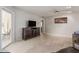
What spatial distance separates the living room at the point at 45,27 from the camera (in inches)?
77.1

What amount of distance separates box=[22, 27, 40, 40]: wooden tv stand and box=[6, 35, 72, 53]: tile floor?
0.29 feet

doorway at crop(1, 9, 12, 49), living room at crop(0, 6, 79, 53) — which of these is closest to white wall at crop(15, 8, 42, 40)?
living room at crop(0, 6, 79, 53)

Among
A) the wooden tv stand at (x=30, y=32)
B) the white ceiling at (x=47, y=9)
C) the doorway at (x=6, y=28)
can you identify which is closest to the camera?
the doorway at (x=6, y=28)

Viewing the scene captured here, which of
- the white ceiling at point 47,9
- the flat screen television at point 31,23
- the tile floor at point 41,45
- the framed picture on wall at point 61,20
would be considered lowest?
the tile floor at point 41,45

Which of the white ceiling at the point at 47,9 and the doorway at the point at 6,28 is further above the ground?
the white ceiling at the point at 47,9

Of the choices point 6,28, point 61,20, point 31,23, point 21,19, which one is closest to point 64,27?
point 61,20

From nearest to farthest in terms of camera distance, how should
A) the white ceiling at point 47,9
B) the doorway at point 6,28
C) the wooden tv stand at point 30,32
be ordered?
the doorway at point 6,28, the white ceiling at point 47,9, the wooden tv stand at point 30,32

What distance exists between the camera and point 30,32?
219cm

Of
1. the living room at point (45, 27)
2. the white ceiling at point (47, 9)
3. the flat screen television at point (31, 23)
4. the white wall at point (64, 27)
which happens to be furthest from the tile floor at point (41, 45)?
the white ceiling at point (47, 9)

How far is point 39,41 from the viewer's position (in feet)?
7.09

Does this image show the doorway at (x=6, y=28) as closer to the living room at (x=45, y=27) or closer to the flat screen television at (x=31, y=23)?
the living room at (x=45, y=27)

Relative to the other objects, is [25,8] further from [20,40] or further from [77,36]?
[77,36]
